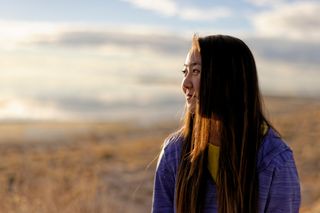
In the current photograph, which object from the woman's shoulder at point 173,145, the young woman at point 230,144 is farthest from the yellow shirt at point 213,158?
the woman's shoulder at point 173,145

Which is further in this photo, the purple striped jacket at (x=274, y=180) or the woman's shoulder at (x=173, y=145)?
the woman's shoulder at (x=173, y=145)

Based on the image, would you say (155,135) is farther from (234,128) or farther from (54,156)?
(234,128)

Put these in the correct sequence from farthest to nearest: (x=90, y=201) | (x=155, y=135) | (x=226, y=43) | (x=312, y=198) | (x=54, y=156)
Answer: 1. (x=155, y=135)
2. (x=54, y=156)
3. (x=312, y=198)
4. (x=90, y=201)
5. (x=226, y=43)

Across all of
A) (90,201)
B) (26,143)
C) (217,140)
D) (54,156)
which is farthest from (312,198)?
(26,143)

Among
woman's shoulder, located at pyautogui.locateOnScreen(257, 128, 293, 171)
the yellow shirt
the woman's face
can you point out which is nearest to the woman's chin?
the woman's face

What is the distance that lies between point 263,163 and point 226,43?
37cm

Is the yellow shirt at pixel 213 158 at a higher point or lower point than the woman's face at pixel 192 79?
lower

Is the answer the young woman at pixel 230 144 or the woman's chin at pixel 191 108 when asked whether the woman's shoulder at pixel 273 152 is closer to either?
the young woman at pixel 230 144

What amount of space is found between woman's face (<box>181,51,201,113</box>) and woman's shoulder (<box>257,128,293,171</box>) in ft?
0.79

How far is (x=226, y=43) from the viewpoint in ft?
6.72

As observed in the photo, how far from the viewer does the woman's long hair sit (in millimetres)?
2051

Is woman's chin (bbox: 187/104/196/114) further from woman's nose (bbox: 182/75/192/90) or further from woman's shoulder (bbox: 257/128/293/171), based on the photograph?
woman's shoulder (bbox: 257/128/293/171)

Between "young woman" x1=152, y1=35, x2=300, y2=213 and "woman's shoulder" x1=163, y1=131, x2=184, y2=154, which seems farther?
"woman's shoulder" x1=163, y1=131, x2=184, y2=154

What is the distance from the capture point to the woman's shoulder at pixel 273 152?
204cm
